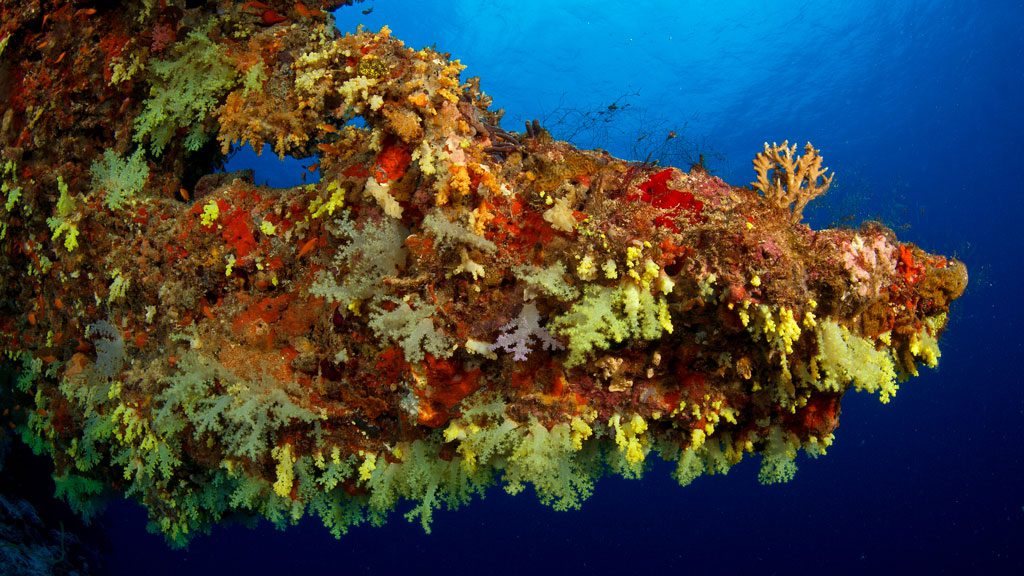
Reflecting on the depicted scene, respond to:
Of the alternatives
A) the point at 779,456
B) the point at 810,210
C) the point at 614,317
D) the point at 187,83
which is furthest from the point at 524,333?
the point at 810,210

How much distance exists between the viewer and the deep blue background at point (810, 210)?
3095 centimetres

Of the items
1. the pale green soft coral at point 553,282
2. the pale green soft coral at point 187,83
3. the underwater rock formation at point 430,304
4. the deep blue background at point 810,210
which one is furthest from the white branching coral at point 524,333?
the deep blue background at point 810,210

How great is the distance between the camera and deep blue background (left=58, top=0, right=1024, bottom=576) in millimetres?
30953

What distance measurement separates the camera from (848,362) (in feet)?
9.77

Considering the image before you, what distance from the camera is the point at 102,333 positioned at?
4465mm

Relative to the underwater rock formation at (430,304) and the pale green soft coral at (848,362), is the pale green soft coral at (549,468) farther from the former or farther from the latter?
the pale green soft coral at (848,362)

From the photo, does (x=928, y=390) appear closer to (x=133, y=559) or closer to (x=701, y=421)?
(x=701, y=421)

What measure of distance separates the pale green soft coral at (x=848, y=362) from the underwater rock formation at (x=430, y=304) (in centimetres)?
2

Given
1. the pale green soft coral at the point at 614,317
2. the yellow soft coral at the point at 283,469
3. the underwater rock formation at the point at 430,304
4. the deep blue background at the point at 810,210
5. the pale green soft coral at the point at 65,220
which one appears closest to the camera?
the pale green soft coral at the point at 614,317

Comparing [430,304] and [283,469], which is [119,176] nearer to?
[283,469]

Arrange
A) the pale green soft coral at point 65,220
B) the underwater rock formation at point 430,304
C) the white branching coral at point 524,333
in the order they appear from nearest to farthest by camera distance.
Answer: the underwater rock formation at point 430,304 < the white branching coral at point 524,333 < the pale green soft coral at point 65,220

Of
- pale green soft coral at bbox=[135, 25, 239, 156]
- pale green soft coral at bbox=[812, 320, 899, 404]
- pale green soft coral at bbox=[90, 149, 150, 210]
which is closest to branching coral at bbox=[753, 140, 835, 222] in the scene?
pale green soft coral at bbox=[812, 320, 899, 404]

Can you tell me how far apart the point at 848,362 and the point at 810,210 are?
2980 centimetres

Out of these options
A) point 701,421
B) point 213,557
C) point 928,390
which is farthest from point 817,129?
point 213,557
